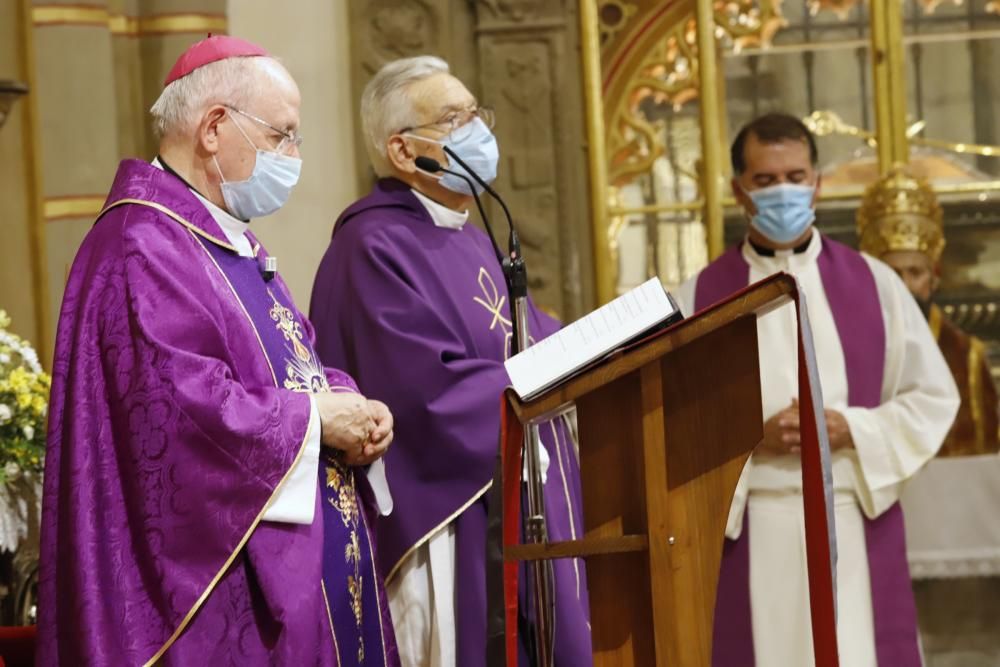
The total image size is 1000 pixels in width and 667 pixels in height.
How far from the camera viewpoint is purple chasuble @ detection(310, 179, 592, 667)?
3.94 m

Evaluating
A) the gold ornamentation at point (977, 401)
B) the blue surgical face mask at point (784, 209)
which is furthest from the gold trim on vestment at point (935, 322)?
the blue surgical face mask at point (784, 209)

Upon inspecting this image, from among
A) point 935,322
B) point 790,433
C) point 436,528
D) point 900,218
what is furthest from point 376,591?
point 900,218

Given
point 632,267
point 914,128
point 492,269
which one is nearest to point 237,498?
point 492,269

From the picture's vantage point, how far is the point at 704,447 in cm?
291

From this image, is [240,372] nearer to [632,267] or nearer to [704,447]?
[704,447]

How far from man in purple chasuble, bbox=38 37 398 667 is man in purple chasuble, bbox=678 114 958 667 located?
1.84m

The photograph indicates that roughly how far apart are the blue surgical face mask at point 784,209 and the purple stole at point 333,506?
1917 mm

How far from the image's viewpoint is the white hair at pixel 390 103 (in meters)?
4.25

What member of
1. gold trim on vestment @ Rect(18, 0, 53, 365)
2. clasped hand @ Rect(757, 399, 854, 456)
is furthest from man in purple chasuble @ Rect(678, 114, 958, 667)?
gold trim on vestment @ Rect(18, 0, 53, 365)

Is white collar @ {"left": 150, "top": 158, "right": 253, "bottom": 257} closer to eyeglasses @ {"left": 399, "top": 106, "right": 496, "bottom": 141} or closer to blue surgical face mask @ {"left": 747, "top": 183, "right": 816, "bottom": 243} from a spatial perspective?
eyeglasses @ {"left": 399, "top": 106, "right": 496, "bottom": 141}

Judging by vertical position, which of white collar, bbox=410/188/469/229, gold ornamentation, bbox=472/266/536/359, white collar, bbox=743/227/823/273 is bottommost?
gold ornamentation, bbox=472/266/536/359

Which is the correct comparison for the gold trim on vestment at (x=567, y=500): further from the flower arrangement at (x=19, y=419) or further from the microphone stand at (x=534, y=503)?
the flower arrangement at (x=19, y=419)

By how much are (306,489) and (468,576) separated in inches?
33.4

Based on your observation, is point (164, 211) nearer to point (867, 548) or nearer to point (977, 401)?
point (867, 548)
